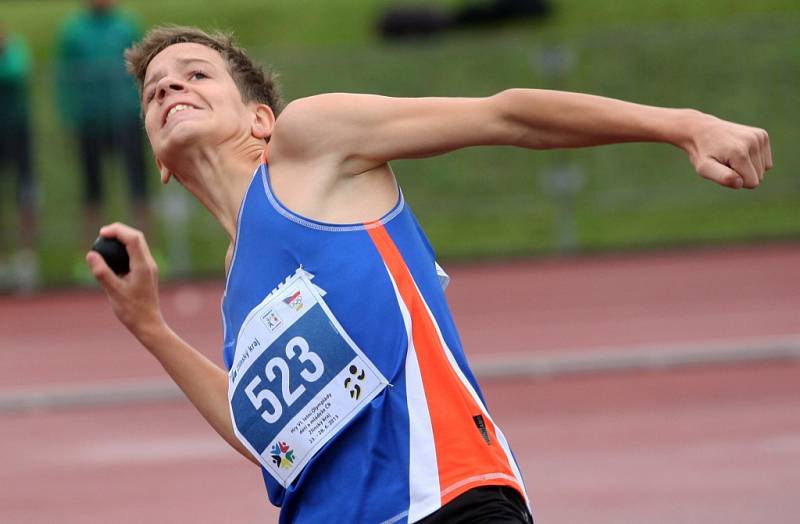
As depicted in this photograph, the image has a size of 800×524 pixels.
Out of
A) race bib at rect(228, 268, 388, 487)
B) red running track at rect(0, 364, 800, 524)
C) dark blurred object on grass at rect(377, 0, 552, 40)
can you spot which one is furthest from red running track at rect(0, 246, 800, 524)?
dark blurred object on grass at rect(377, 0, 552, 40)

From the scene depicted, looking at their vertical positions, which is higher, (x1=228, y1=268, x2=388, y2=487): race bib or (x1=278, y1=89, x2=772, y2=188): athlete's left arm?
(x1=278, y1=89, x2=772, y2=188): athlete's left arm

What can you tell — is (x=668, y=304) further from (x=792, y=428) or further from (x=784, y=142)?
(x=792, y=428)

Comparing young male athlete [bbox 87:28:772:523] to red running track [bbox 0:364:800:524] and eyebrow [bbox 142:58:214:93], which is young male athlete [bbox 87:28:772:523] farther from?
red running track [bbox 0:364:800:524]

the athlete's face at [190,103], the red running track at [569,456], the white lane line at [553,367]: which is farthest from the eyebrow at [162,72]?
the white lane line at [553,367]

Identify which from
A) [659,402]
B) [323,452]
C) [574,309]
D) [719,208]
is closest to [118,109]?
[574,309]

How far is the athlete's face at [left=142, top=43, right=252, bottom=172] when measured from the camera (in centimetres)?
316

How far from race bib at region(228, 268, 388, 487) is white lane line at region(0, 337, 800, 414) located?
6450 millimetres

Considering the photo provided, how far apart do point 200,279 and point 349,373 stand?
11.2 m

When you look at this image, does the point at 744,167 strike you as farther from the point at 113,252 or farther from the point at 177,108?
the point at 113,252

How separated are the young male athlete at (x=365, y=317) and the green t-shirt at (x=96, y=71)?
34.6 ft

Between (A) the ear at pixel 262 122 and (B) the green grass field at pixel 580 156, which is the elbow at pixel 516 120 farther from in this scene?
(B) the green grass field at pixel 580 156

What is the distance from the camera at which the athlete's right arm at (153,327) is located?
11.0ft

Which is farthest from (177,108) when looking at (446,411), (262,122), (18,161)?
(18,161)

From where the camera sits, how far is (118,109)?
1333 cm
